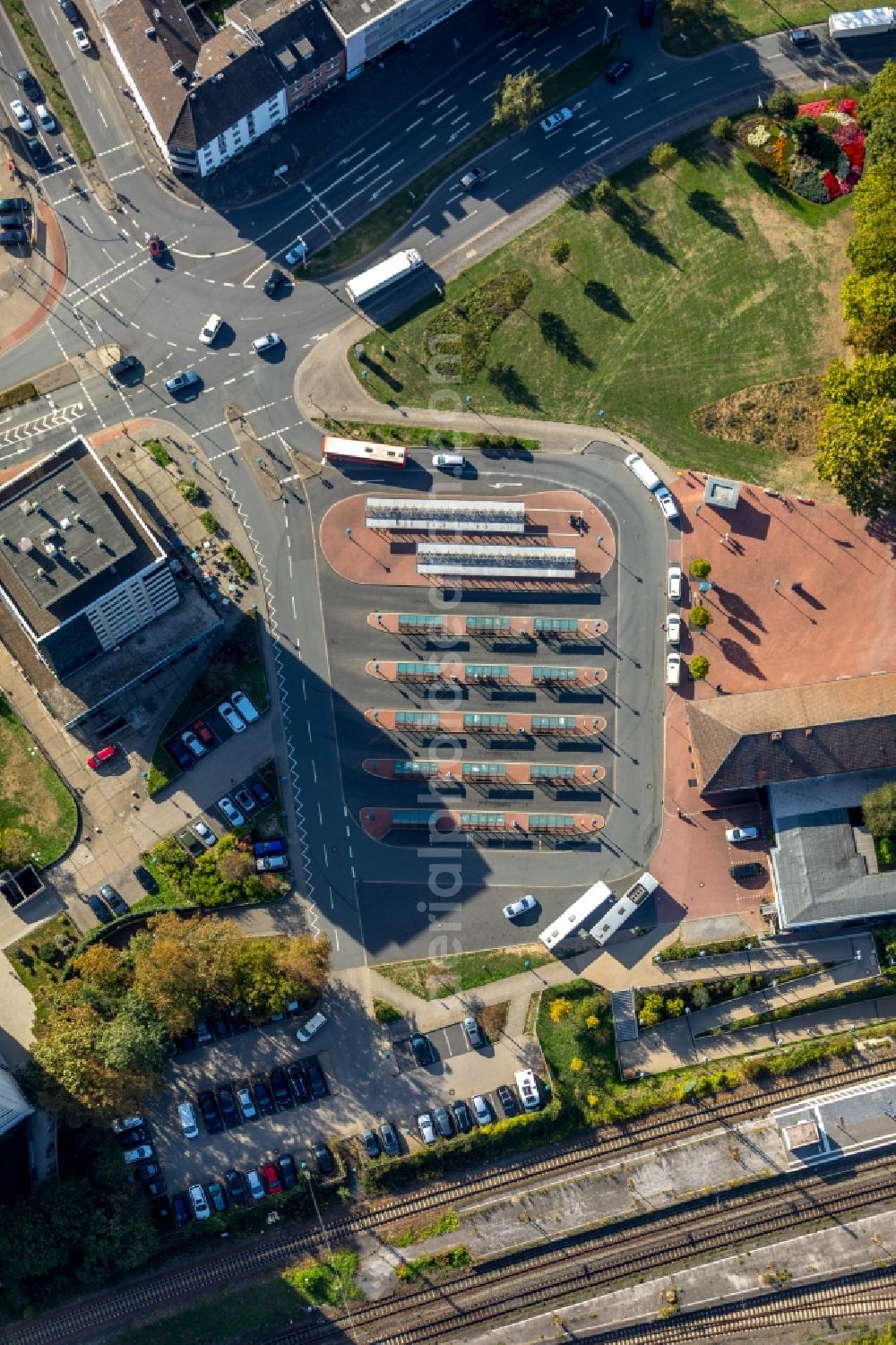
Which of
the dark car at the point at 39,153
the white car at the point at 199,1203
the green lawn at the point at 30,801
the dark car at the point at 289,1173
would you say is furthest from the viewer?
the dark car at the point at 39,153

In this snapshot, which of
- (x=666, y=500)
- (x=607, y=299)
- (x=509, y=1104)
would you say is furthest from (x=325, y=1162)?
(x=607, y=299)

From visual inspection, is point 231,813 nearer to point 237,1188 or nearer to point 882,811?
point 237,1188

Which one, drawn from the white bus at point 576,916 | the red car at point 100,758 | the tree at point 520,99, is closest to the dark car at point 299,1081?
the white bus at point 576,916

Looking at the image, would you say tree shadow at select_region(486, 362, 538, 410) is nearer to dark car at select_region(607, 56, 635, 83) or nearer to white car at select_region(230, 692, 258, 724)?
dark car at select_region(607, 56, 635, 83)

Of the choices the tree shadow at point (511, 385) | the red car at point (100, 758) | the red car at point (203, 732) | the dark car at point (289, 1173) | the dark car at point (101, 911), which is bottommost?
the dark car at point (289, 1173)

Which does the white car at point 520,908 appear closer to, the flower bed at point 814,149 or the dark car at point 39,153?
the flower bed at point 814,149

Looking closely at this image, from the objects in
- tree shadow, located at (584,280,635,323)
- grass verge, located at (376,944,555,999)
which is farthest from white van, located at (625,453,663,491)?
grass verge, located at (376,944,555,999)
